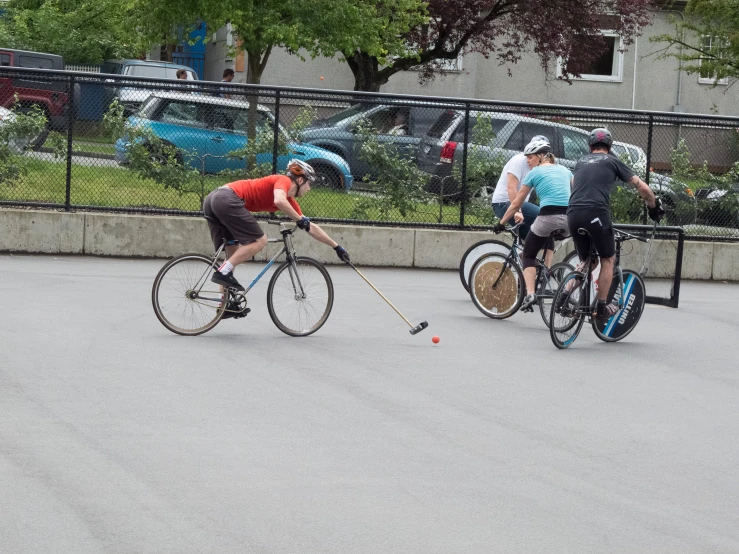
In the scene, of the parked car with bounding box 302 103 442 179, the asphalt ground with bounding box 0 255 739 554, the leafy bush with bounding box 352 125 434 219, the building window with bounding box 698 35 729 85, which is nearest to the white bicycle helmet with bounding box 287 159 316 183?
the asphalt ground with bounding box 0 255 739 554

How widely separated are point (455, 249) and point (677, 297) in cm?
335

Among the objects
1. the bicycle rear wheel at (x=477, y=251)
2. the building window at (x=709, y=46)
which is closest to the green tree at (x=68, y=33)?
the building window at (x=709, y=46)

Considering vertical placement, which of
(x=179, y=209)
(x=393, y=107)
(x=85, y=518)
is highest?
(x=393, y=107)

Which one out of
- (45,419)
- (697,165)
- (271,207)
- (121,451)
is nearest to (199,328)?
(271,207)

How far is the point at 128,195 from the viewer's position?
15609 millimetres

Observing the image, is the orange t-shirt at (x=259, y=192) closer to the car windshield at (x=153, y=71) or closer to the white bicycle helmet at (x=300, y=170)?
the white bicycle helmet at (x=300, y=170)

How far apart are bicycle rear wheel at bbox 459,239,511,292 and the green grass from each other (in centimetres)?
315

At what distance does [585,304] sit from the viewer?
1071 centimetres

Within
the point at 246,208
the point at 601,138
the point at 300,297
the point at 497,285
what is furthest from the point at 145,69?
the point at 601,138

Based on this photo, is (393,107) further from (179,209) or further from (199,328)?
(199,328)

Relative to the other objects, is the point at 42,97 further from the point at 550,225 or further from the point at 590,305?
the point at 590,305

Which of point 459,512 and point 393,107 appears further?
point 393,107

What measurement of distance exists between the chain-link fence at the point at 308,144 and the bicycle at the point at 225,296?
17.2 ft

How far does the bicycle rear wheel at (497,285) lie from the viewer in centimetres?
1197
